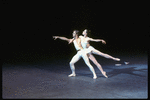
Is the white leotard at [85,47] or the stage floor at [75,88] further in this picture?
the white leotard at [85,47]

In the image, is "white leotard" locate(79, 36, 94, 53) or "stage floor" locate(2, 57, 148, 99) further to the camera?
"white leotard" locate(79, 36, 94, 53)

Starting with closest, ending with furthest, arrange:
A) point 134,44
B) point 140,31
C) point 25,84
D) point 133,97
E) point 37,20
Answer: point 133,97, point 25,84, point 37,20, point 140,31, point 134,44

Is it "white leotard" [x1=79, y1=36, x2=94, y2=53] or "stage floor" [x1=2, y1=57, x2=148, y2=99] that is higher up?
"white leotard" [x1=79, y1=36, x2=94, y2=53]

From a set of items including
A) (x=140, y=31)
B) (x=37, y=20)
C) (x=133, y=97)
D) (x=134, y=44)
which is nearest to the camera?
(x=133, y=97)

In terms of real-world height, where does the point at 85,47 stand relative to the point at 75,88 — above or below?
above

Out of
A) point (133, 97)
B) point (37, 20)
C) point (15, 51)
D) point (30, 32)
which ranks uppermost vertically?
point (37, 20)

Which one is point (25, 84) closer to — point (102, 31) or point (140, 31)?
point (102, 31)

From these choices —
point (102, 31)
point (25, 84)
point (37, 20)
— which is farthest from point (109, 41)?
point (25, 84)

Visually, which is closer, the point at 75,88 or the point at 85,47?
the point at 75,88

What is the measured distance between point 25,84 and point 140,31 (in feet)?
37.5

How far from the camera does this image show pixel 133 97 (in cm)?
322

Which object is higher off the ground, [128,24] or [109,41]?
[128,24]

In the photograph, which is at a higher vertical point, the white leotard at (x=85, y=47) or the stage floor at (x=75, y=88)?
the white leotard at (x=85, y=47)

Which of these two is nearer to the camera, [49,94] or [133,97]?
[133,97]
